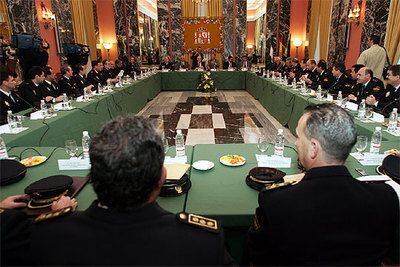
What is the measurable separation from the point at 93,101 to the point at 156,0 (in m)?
8.51

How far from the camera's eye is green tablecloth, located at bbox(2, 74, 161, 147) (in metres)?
2.83

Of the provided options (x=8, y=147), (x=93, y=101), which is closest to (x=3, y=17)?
(x=93, y=101)

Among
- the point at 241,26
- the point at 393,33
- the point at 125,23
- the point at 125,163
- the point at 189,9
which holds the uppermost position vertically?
the point at 189,9

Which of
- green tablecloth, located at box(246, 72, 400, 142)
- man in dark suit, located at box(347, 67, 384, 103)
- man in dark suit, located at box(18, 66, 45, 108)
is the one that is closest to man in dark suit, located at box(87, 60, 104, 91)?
man in dark suit, located at box(18, 66, 45, 108)

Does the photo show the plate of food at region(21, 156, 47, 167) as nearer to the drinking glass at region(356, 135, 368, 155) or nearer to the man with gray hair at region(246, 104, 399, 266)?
the man with gray hair at region(246, 104, 399, 266)

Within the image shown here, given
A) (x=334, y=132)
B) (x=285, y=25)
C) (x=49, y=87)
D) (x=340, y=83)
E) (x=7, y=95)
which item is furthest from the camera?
(x=285, y=25)

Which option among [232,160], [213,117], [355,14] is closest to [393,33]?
[355,14]

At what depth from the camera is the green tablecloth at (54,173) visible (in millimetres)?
1521

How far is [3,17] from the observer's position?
5668 millimetres

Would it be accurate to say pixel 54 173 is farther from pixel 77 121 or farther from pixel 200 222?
pixel 77 121

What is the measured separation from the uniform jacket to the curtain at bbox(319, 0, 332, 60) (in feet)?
29.8

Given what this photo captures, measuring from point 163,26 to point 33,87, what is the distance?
7962 mm

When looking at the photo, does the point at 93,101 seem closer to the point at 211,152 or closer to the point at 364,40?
the point at 211,152

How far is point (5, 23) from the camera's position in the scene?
18.8 ft
